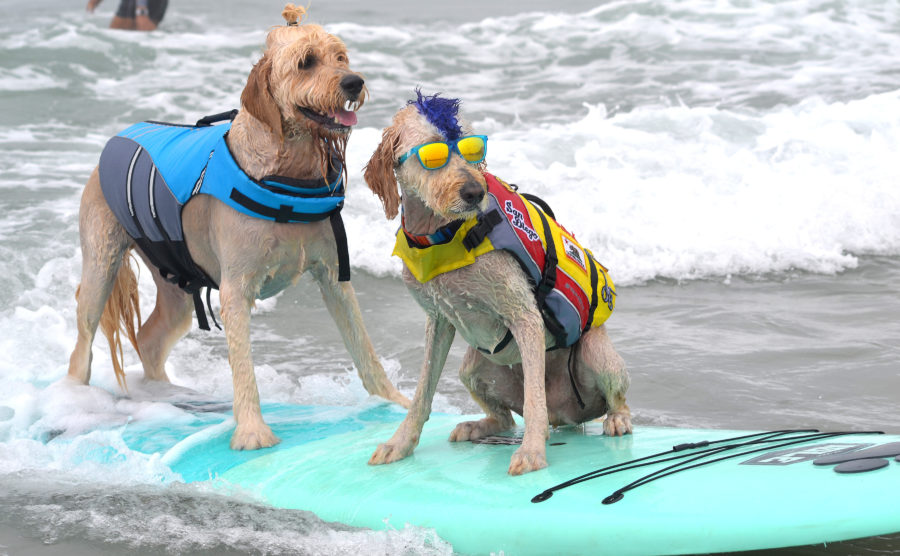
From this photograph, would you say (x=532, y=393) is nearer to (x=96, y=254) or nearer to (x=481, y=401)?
(x=481, y=401)

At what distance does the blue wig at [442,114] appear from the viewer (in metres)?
3.35

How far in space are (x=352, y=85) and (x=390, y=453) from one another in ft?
4.96

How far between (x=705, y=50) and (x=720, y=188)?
26.1 ft

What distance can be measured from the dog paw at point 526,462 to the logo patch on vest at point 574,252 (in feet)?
2.65

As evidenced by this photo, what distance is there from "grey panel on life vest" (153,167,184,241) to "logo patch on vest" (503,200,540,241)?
1804 millimetres

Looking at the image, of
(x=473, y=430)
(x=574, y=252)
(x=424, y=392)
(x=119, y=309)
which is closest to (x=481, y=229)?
(x=574, y=252)

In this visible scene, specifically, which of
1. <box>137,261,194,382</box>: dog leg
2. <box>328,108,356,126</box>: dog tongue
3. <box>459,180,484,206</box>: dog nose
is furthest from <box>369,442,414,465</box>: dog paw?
<box>137,261,194,382</box>: dog leg

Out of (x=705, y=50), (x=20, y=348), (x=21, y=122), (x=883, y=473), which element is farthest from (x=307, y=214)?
(x=705, y=50)

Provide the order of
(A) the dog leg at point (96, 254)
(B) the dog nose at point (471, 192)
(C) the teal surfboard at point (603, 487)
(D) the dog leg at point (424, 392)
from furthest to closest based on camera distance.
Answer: (A) the dog leg at point (96, 254) < (D) the dog leg at point (424, 392) < (B) the dog nose at point (471, 192) < (C) the teal surfboard at point (603, 487)

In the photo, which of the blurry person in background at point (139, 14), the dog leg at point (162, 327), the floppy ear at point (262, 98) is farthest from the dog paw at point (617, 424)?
the blurry person in background at point (139, 14)

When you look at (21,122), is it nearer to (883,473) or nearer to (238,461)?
(238,461)

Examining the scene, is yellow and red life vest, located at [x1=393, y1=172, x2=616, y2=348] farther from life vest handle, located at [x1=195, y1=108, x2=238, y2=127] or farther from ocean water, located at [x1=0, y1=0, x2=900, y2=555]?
life vest handle, located at [x1=195, y1=108, x2=238, y2=127]

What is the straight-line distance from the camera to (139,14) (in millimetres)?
19500

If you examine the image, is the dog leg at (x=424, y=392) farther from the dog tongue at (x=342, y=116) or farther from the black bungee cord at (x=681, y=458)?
the dog tongue at (x=342, y=116)
